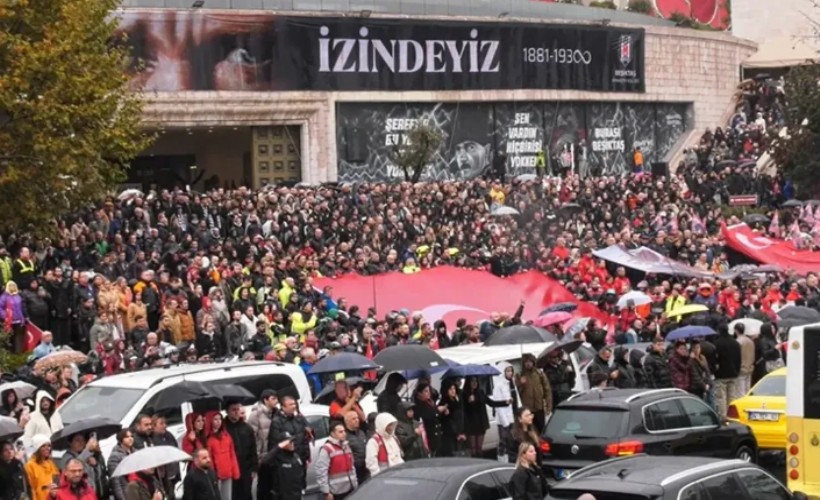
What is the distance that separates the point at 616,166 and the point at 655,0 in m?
33.8

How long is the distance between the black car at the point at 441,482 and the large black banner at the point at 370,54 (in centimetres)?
2459

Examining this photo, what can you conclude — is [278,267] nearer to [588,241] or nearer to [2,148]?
[2,148]

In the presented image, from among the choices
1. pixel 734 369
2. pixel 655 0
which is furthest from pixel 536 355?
pixel 655 0

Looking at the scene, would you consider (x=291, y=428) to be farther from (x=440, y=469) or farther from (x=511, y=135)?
(x=511, y=135)

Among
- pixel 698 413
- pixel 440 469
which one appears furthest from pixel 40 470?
pixel 698 413

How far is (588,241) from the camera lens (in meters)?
37.8

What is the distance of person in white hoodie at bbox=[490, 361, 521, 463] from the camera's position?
21469 millimetres

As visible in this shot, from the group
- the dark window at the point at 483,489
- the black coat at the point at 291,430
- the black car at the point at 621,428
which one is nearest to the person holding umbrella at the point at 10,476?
the black coat at the point at 291,430

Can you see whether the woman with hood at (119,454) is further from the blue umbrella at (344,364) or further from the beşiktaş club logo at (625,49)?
the beşiktaş club logo at (625,49)

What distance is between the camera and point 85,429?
16156 mm

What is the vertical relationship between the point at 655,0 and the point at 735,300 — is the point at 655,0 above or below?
above

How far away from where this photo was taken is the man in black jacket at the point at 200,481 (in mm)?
15594

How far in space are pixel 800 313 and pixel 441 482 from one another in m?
14.3

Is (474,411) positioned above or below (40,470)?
below
